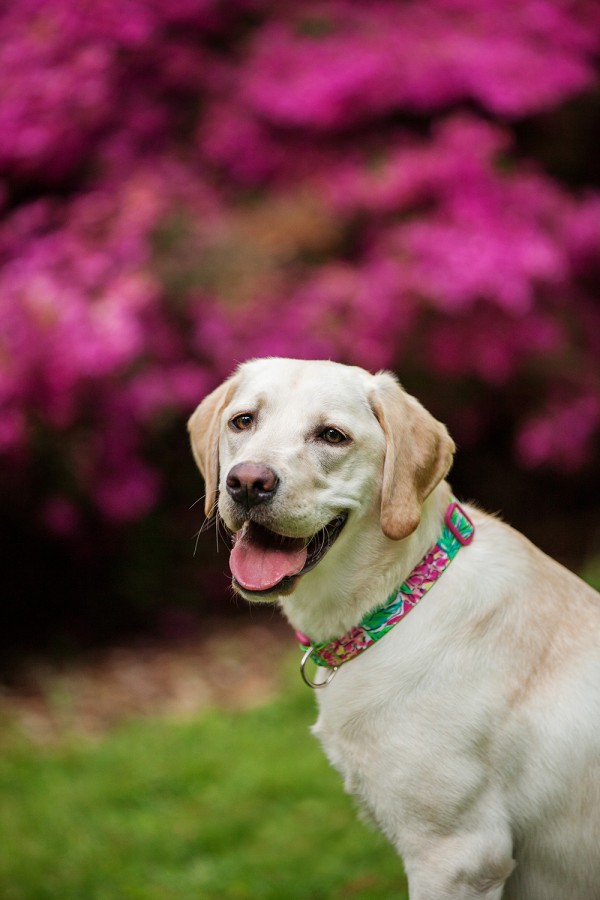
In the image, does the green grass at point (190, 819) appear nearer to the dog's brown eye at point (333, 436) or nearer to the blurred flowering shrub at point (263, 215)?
the blurred flowering shrub at point (263, 215)

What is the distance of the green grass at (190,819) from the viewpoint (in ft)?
11.6

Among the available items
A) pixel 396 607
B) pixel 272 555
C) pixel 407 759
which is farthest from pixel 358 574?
pixel 407 759

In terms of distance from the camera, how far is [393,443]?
239 centimetres

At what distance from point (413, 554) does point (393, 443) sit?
12.4 inches

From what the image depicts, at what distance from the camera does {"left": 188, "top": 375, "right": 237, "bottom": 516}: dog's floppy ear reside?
105 inches

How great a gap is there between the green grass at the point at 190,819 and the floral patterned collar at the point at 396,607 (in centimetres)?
132

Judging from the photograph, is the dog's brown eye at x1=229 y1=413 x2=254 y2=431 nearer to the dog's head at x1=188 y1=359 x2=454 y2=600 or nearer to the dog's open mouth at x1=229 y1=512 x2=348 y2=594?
the dog's head at x1=188 y1=359 x2=454 y2=600

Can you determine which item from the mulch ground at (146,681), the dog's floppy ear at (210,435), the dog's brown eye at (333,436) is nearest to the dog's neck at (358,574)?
the dog's brown eye at (333,436)

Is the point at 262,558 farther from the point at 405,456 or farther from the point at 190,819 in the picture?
the point at 190,819

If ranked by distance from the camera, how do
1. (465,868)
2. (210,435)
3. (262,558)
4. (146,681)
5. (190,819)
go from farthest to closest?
(146,681) → (190,819) → (210,435) → (262,558) → (465,868)

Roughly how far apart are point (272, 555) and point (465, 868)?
2.94 feet

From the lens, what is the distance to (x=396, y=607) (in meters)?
2.43

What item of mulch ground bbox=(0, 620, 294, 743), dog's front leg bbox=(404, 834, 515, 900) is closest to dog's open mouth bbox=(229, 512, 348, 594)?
dog's front leg bbox=(404, 834, 515, 900)

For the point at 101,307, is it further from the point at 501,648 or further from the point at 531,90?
the point at 501,648
